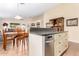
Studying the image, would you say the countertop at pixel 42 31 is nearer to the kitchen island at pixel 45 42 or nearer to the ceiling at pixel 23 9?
the kitchen island at pixel 45 42

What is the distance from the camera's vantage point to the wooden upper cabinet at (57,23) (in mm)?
1692

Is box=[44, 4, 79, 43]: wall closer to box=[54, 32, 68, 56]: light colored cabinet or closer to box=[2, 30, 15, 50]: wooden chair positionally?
box=[54, 32, 68, 56]: light colored cabinet

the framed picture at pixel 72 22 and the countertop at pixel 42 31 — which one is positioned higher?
the framed picture at pixel 72 22

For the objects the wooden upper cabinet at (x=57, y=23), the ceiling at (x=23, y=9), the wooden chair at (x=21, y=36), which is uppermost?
the ceiling at (x=23, y=9)

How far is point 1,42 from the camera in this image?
5.25 feet

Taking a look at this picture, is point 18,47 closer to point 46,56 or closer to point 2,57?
point 2,57

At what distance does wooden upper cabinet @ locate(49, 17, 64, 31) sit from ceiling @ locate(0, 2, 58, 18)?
0.22m

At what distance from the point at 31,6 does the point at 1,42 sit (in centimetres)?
73

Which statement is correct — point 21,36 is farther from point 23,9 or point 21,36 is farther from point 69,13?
point 69,13

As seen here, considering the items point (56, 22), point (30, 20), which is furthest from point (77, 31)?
point (30, 20)

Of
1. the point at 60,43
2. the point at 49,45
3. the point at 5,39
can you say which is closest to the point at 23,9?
the point at 5,39

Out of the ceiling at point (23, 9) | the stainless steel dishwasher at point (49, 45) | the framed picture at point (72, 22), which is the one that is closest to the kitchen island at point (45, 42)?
the stainless steel dishwasher at point (49, 45)

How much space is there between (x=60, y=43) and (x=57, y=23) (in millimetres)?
342

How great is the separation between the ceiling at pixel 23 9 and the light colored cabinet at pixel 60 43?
49 cm
